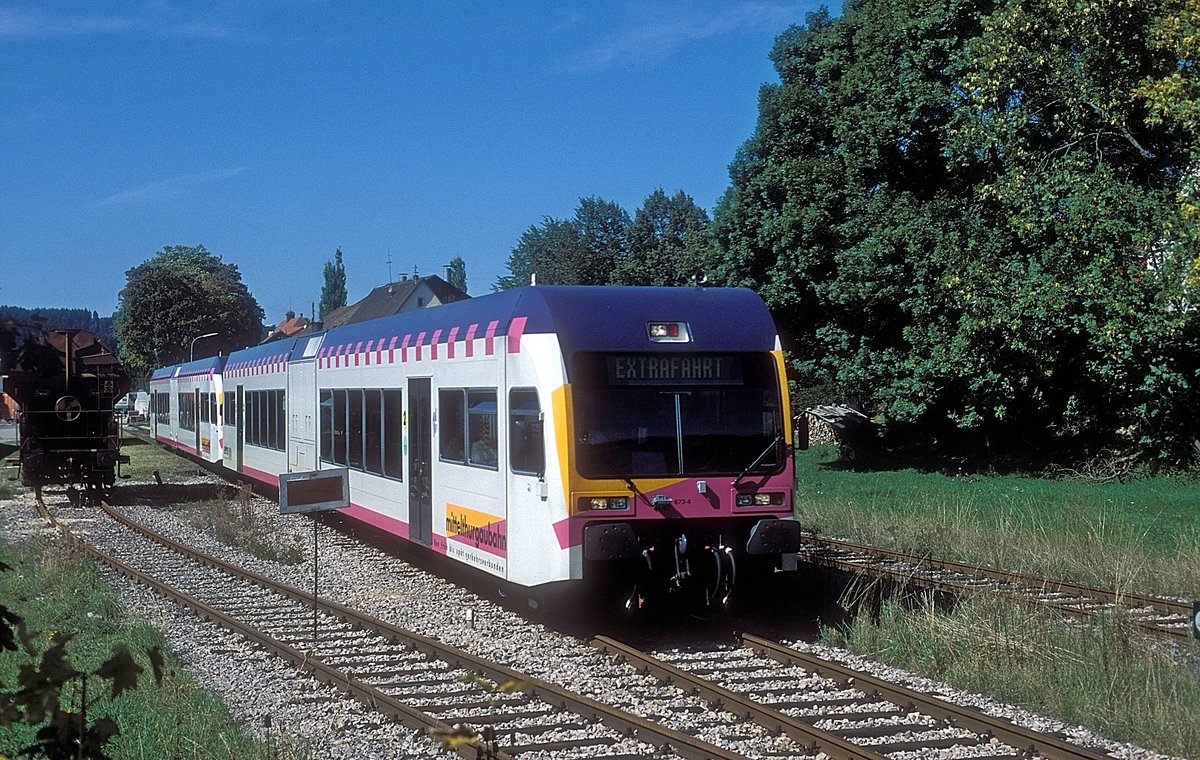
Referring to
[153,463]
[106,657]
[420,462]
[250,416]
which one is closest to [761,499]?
[420,462]

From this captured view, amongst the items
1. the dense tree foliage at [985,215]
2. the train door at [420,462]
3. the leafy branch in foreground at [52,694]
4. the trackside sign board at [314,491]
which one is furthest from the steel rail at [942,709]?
the dense tree foliage at [985,215]

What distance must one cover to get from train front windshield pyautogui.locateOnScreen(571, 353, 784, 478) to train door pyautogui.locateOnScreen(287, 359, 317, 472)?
9374 millimetres

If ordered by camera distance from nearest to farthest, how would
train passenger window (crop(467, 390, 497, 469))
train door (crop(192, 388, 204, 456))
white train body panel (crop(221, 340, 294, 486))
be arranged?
train passenger window (crop(467, 390, 497, 469)), white train body panel (crop(221, 340, 294, 486)), train door (crop(192, 388, 204, 456))

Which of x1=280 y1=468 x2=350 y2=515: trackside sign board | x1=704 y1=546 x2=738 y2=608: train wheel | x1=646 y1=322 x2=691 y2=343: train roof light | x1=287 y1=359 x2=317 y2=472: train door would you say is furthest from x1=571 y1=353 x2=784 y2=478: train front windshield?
x1=287 y1=359 x2=317 y2=472: train door

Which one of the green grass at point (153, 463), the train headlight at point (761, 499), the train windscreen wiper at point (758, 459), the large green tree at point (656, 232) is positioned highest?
the large green tree at point (656, 232)

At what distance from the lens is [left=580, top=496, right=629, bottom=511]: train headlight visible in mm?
9445

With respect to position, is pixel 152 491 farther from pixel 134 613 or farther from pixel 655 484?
pixel 655 484

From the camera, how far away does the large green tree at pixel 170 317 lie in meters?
71.4

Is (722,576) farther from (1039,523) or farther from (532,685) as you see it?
(1039,523)

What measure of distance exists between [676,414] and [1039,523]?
8.53 metres

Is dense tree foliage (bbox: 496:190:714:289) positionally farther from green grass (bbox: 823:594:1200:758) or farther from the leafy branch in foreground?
the leafy branch in foreground

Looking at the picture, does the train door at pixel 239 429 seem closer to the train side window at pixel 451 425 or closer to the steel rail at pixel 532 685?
the steel rail at pixel 532 685

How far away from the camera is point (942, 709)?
289 inches

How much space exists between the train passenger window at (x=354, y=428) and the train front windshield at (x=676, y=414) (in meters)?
6.57
